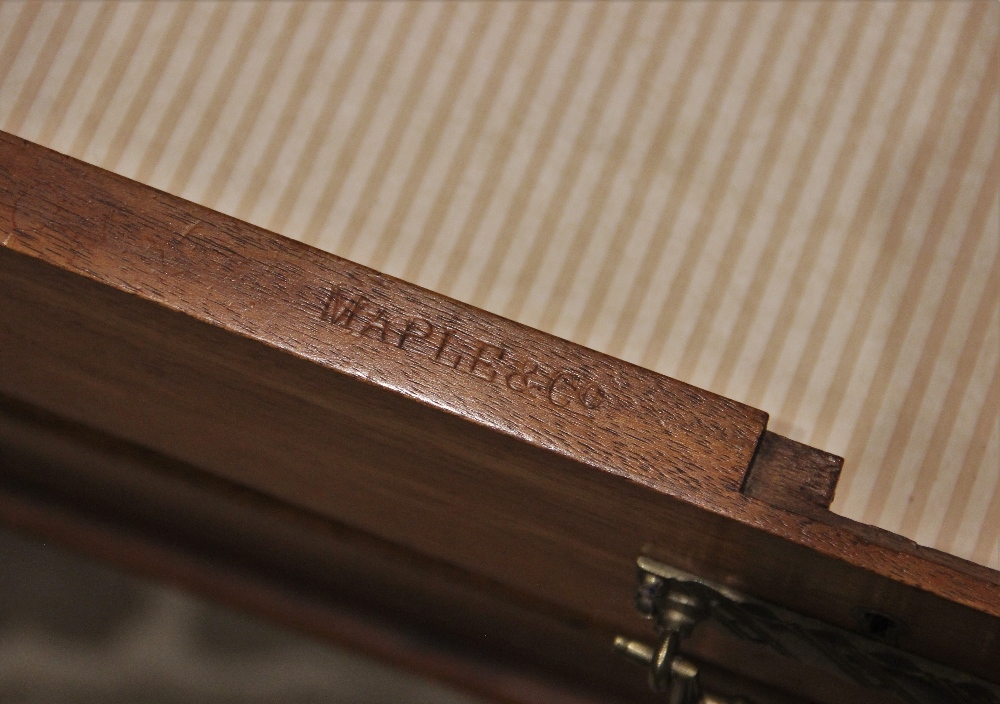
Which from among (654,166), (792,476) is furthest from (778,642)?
(654,166)

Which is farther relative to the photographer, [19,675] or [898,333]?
[19,675]

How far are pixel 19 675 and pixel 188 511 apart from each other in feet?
0.37

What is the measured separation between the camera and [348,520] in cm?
47

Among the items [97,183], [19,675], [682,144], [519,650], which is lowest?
[19,675]

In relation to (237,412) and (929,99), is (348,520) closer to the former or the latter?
(237,412)

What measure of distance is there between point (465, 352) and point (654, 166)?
132 mm

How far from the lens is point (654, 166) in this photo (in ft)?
1.29

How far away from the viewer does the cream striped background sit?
0.38 m

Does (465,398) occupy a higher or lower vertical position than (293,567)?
higher

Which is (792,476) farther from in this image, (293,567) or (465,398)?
(293,567)

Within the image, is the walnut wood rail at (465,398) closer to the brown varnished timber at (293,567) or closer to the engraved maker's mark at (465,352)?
the engraved maker's mark at (465,352)

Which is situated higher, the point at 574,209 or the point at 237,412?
the point at 574,209

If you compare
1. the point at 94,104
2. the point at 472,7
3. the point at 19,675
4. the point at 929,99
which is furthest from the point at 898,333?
the point at 19,675

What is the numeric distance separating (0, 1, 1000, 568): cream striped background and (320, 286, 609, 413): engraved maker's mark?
0.23 ft
